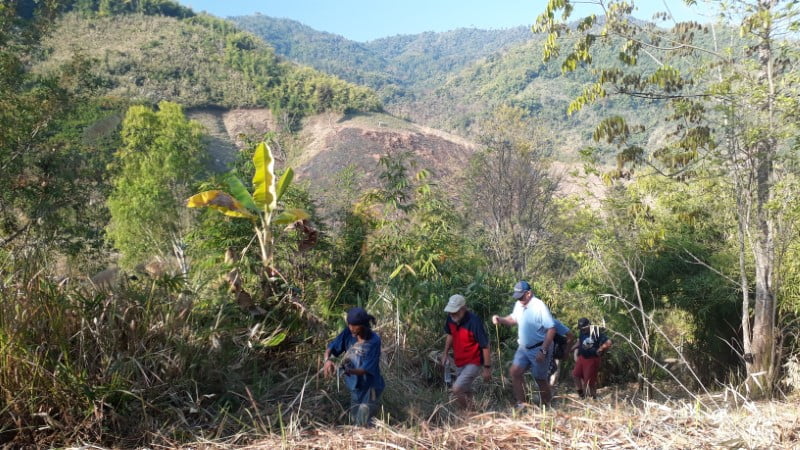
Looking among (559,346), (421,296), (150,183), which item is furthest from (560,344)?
(150,183)

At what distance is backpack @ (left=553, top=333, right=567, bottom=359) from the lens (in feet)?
17.3

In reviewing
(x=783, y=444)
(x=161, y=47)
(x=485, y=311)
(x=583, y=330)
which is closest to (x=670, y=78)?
(x=583, y=330)

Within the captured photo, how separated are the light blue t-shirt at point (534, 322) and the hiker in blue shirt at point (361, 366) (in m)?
1.57

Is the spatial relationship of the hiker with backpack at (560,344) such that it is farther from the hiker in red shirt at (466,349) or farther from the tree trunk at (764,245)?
the tree trunk at (764,245)

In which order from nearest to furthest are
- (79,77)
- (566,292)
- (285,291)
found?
1. (285,291)
2. (566,292)
3. (79,77)

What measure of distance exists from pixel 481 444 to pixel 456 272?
432cm

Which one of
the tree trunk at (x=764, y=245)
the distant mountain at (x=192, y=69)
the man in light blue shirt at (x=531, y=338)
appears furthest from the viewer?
the distant mountain at (x=192, y=69)

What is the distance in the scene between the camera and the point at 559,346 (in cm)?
545

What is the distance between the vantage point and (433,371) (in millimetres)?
5738

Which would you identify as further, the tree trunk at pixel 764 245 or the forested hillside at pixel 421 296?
the tree trunk at pixel 764 245

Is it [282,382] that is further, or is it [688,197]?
[688,197]

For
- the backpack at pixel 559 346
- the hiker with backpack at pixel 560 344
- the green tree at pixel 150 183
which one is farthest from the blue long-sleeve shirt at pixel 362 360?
the green tree at pixel 150 183

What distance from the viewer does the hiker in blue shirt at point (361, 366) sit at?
3.74 meters

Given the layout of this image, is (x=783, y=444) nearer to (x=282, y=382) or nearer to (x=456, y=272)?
(x=282, y=382)
